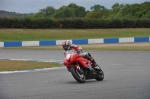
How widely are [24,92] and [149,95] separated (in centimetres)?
223

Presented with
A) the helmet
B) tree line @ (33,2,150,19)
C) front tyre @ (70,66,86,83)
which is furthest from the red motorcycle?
tree line @ (33,2,150,19)

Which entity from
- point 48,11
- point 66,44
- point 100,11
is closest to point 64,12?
point 48,11

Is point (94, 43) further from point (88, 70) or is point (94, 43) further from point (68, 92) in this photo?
point (68, 92)

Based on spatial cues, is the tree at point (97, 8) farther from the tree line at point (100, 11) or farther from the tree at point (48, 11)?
the tree at point (48, 11)

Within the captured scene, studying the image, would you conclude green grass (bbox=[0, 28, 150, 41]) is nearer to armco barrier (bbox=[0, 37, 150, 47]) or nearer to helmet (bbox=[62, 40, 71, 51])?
helmet (bbox=[62, 40, 71, 51])

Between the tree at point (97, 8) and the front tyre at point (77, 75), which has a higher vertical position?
the tree at point (97, 8)

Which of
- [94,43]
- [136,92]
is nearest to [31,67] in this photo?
[136,92]

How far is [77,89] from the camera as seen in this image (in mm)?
7930

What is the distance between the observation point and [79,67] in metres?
9.51

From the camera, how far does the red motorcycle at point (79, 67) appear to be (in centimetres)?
933

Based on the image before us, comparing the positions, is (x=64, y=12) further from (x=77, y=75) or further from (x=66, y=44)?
(x=77, y=75)

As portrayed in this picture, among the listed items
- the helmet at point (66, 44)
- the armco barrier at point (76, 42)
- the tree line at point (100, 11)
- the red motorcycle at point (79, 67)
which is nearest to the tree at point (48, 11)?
the tree line at point (100, 11)

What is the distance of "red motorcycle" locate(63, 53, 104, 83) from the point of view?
933 centimetres

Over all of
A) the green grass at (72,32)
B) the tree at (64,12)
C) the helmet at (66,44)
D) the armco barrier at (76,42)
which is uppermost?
the tree at (64,12)
